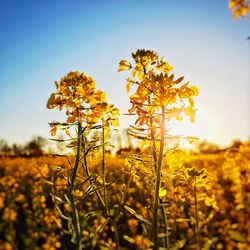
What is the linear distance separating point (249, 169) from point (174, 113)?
9.17 feet

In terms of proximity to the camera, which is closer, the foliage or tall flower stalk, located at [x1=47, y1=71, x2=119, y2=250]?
the foliage

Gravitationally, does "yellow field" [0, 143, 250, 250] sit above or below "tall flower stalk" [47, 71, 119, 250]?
below

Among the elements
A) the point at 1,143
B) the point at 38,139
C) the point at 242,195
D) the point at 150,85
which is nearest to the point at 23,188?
the point at 242,195

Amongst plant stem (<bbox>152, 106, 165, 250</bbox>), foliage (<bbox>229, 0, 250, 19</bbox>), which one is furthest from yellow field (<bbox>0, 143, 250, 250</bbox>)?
foliage (<bbox>229, 0, 250, 19</bbox>)

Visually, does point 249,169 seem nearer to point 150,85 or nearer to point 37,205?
point 150,85

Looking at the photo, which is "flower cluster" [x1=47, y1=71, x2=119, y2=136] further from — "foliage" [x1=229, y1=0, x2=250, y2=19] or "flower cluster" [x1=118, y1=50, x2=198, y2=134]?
"foliage" [x1=229, y1=0, x2=250, y2=19]

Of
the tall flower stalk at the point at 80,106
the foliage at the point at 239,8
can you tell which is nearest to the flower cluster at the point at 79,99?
the tall flower stalk at the point at 80,106

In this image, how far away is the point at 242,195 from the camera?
521 cm

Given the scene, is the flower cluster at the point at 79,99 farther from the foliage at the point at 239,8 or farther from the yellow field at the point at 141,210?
the foliage at the point at 239,8

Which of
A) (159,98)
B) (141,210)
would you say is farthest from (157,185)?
(141,210)

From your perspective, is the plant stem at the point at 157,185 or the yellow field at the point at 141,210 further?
the yellow field at the point at 141,210

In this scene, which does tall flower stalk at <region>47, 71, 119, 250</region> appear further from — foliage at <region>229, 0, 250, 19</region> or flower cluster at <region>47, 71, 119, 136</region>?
foliage at <region>229, 0, 250, 19</region>

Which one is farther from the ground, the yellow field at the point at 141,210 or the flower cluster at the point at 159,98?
the flower cluster at the point at 159,98

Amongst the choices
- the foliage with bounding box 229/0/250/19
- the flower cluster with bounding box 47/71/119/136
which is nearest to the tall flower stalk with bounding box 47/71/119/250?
the flower cluster with bounding box 47/71/119/136
